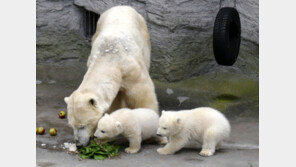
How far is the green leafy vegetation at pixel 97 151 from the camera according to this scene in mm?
5398

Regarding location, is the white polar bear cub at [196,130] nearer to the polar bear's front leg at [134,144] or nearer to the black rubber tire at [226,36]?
the polar bear's front leg at [134,144]

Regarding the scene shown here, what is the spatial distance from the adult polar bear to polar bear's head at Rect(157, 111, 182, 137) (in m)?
0.77

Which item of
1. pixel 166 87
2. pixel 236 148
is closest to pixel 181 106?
pixel 166 87

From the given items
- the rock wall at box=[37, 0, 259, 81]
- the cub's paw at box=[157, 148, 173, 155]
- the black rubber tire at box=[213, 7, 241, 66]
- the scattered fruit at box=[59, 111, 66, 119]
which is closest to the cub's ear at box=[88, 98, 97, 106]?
the cub's paw at box=[157, 148, 173, 155]

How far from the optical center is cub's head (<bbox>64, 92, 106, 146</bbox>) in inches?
212

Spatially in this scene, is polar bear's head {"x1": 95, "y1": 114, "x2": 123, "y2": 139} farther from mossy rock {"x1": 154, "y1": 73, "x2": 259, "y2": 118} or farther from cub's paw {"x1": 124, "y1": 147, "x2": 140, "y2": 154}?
mossy rock {"x1": 154, "y1": 73, "x2": 259, "y2": 118}

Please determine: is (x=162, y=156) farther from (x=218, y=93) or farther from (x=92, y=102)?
(x=218, y=93)

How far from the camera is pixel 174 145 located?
17.9 ft

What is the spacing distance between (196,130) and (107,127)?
1.06 m

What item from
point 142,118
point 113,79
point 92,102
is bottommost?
point 142,118

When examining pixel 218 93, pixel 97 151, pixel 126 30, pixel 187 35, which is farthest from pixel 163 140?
→ pixel 187 35

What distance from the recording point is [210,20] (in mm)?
8898

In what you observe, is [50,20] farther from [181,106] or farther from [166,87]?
[181,106]

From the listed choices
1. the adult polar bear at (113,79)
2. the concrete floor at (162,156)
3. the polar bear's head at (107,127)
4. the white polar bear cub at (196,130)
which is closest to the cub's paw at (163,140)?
the concrete floor at (162,156)
